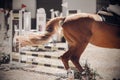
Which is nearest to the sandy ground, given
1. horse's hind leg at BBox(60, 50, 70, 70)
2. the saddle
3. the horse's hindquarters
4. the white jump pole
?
the horse's hindquarters

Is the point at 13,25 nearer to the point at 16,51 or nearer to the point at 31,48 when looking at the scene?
the point at 16,51

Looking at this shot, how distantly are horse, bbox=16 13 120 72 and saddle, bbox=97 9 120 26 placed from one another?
3 centimetres

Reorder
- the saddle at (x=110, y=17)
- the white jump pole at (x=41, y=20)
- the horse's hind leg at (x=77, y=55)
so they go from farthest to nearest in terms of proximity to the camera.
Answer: the white jump pole at (x=41, y=20) < the horse's hind leg at (x=77, y=55) < the saddle at (x=110, y=17)

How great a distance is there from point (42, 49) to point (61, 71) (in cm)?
38

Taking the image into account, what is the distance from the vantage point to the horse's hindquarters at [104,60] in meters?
3.09

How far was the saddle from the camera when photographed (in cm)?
302

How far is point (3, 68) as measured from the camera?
4066 millimetres

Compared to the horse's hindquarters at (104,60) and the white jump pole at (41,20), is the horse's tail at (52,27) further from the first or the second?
the horse's hindquarters at (104,60)

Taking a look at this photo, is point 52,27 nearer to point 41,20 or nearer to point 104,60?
point 41,20

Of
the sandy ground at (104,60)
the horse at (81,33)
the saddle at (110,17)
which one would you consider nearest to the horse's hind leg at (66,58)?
the horse at (81,33)

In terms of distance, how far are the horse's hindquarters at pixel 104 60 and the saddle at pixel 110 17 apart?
0.30 m

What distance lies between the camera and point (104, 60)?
315cm

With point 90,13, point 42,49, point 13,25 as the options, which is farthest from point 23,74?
point 90,13

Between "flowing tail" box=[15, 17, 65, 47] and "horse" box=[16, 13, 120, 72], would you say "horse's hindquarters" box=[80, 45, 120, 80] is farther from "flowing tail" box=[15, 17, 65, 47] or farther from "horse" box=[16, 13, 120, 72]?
"flowing tail" box=[15, 17, 65, 47]
